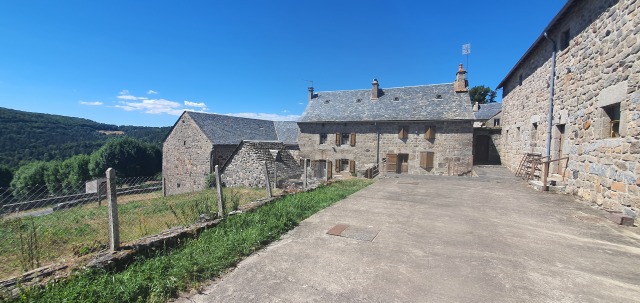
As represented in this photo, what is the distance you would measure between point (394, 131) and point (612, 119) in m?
14.2

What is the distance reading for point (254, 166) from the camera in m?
13.1

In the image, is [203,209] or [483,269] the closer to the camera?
[483,269]

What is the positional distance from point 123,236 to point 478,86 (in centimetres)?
5779

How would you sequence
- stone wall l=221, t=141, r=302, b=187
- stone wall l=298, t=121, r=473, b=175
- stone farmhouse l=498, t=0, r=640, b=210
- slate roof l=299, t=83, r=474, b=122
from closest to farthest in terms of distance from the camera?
stone farmhouse l=498, t=0, r=640, b=210, stone wall l=221, t=141, r=302, b=187, stone wall l=298, t=121, r=473, b=175, slate roof l=299, t=83, r=474, b=122

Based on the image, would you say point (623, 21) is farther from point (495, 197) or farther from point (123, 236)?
point (123, 236)

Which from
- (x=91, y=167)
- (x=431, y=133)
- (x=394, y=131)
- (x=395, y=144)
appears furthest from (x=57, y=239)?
(x=91, y=167)

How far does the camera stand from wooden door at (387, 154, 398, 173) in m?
20.3

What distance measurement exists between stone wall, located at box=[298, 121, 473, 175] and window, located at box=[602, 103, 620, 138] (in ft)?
40.0

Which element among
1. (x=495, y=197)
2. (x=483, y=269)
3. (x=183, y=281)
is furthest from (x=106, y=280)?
(x=495, y=197)

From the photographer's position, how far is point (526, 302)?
2.68 m

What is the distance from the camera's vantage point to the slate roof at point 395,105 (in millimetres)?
19531

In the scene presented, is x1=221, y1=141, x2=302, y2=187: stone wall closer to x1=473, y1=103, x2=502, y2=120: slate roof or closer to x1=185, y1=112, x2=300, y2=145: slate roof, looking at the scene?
x1=185, y1=112, x2=300, y2=145: slate roof

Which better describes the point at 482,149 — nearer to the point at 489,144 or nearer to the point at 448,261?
the point at 489,144

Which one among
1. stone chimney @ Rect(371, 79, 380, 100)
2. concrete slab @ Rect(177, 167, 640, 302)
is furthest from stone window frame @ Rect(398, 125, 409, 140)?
concrete slab @ Rect(177, 167, 640, 302)
